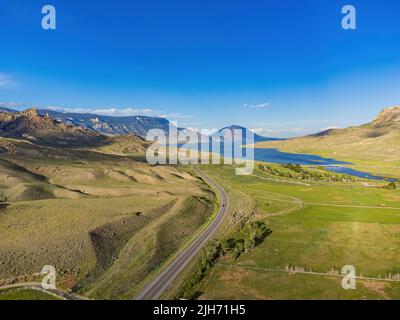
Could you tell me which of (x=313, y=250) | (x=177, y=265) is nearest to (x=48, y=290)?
(x=177, y=265)

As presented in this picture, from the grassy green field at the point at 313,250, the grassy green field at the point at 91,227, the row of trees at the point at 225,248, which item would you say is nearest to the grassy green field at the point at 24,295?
the grassy green field at the point at 91,227

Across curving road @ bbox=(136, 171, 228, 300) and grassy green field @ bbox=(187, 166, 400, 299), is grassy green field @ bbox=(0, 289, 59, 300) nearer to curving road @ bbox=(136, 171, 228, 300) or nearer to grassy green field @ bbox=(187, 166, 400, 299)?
curving road @ bbox=(136, 171, 228, 300)

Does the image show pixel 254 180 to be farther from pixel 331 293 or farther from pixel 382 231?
pixel 331 293

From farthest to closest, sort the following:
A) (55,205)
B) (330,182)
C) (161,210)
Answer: (330,182)
(161,210)
(55,205)

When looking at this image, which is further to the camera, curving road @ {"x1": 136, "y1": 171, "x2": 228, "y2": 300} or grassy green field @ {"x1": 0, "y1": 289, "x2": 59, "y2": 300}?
curving road @ {"x1": 136, "y1": 171, "x2": 228, "y2": 300}

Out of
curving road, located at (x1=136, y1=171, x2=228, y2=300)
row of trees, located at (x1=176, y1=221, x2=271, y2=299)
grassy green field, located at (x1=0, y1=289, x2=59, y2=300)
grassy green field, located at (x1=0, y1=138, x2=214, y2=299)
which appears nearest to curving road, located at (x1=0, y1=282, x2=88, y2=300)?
grassy green field, located at (x1=0, y1=289, x2=59, y2=300)

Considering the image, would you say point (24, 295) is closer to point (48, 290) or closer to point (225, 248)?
point (48, 290)
